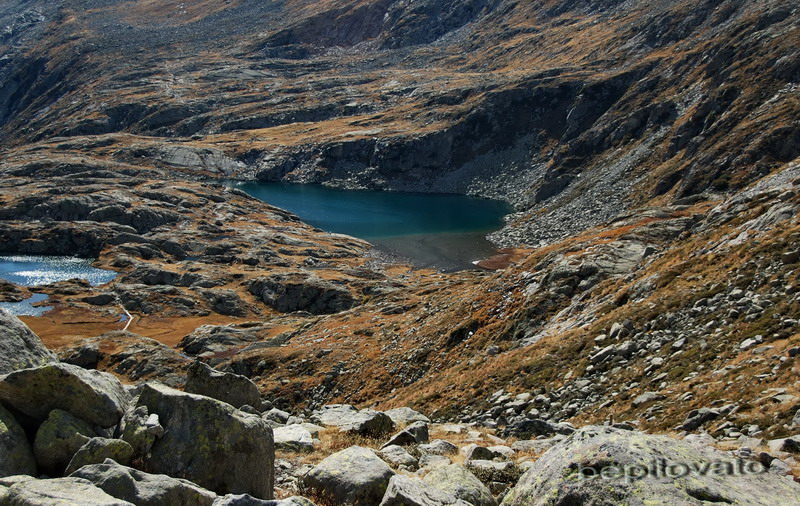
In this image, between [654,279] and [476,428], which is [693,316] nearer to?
[654,279]

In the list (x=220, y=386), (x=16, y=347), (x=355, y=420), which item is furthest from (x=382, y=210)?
(x=16, y=347)

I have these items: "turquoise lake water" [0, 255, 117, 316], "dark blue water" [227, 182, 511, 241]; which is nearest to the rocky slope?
"turquoise lake water" [0, 255, 117, 316]

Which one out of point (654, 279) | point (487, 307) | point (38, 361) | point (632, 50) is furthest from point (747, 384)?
point (632, 50)

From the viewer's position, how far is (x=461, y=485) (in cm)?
1229

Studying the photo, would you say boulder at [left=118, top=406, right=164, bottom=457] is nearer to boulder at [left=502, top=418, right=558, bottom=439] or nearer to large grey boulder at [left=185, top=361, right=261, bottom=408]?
large grey boulder at [left=185, top=361, right=261, bottom=408]

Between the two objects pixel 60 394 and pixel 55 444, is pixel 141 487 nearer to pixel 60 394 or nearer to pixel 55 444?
pixel 55 444

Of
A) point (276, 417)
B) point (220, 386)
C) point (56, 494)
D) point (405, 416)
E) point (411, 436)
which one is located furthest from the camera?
point (405, 416)

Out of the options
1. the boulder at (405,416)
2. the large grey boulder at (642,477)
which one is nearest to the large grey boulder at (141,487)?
the large grey boulder at (642,477)

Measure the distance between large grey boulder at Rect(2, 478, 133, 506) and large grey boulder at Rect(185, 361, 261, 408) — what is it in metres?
10.1

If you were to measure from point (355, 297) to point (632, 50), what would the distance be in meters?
137

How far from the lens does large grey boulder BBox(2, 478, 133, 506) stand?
819cm

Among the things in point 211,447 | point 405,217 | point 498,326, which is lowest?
point 405,217

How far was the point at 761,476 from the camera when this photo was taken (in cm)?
951

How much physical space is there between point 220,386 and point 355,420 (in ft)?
21.5
